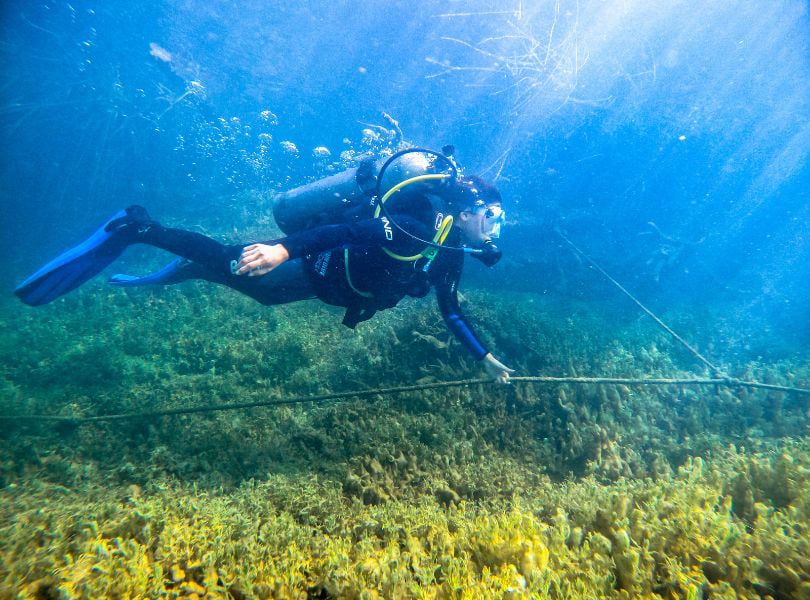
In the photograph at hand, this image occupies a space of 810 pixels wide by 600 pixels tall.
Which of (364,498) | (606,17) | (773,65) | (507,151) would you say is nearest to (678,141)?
(773,65)

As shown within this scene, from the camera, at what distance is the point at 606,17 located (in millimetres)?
13125

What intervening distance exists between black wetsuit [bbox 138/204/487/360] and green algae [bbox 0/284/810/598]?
1.48 meters

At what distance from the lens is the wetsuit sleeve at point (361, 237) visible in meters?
2.82

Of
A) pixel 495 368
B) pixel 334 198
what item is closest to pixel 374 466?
pixel 495 368

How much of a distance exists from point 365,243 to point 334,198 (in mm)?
1415

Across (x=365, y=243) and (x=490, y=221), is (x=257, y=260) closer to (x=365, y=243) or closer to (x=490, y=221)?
(x=365, y=243)

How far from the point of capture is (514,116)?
1595cm

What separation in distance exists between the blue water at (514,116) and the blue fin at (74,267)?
8.02 metres

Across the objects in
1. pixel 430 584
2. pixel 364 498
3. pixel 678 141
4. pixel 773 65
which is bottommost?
pixel 430 584

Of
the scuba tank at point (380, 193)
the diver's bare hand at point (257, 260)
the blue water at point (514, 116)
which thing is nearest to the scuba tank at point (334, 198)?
the scuba tank at point (380, 193)

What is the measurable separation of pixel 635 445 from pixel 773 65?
22957mm

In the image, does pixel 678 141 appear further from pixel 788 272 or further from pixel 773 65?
pixel 788 272

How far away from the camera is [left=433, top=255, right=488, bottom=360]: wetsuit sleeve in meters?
4.07

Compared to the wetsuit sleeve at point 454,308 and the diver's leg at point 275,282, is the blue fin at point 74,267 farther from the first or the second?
the wetsuit sleeve at point 454,308
